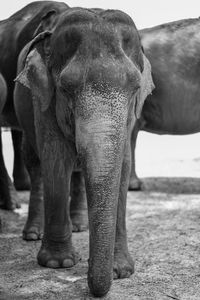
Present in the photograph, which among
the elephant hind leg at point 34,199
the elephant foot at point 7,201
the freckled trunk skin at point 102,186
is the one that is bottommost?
the elephant foot at point 7,201

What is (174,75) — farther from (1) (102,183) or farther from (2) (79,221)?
(1) (102,183)

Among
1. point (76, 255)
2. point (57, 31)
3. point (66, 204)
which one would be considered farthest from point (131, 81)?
point (76, 255)

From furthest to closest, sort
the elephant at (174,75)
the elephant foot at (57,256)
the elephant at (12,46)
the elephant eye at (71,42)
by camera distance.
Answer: the elephant at (174,75) → the elephant at (12,46) → the elephant foot at (57,256) → the elephant eye at (71,42)

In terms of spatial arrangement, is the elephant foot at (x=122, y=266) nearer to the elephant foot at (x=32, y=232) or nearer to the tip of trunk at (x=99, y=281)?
the tip of trunk at (x=99, y=281)

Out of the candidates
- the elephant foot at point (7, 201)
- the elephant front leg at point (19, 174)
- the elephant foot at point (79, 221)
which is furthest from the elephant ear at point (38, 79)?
the elephant front leg at point (19, 174)

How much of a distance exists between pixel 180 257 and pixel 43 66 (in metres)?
1.10

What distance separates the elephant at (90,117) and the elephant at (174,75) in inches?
54.2

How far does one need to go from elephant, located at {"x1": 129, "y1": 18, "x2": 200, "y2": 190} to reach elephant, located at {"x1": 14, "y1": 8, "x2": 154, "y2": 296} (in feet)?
4.52

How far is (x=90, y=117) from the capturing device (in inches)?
92.0

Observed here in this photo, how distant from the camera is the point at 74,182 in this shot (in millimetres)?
3830

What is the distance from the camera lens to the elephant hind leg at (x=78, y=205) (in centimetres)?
365

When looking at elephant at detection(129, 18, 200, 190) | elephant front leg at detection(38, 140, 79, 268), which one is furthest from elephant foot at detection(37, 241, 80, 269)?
elephant at detection(129, 18, 200, 190)

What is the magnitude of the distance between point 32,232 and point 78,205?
38 centimetres

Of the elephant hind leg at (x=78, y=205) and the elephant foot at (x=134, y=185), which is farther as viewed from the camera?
the elephant foot at (x=134, y=185)
